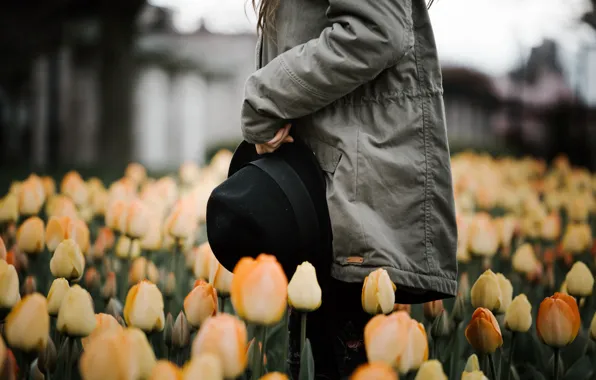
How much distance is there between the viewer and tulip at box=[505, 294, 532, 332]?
1.63 meters

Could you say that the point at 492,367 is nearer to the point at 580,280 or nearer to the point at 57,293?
the point at 580,280

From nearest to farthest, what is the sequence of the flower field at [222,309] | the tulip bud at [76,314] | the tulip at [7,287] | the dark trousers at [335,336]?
the flower field at [222,309] → the tulip bud at [76,314] → the tulip at [7,287] → the dark trousers at [335,336]

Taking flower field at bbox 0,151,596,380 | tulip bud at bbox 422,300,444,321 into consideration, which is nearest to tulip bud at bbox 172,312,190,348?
flower field at bbox 0,151,596,380

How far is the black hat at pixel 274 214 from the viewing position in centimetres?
150

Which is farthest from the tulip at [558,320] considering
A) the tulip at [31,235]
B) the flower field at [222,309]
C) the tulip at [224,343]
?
the tulip at [31,235]

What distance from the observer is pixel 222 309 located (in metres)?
1.72

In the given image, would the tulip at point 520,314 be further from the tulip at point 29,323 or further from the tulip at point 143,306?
the tulip at point 29,323

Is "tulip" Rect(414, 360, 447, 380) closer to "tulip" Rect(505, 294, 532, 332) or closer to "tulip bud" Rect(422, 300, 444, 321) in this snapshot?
"tulip" Rect(505, 294, 532, 332)

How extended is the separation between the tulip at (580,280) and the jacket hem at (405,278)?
0.53 metres

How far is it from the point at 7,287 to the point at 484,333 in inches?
40.6

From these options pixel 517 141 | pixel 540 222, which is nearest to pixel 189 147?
pixel 517 141

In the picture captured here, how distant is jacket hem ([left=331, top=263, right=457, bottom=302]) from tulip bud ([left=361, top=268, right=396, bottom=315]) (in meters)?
0.05

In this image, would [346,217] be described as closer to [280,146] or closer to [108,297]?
[280,146]

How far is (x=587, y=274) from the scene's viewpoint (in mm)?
1884
